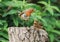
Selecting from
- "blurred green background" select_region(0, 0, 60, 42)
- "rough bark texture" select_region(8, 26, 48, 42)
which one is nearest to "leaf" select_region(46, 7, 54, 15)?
"blurred green background" select_region(0, 0, 60, 42)

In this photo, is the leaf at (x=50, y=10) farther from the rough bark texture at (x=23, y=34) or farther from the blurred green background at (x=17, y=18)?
the rough bark texture at (x=23, y=34)

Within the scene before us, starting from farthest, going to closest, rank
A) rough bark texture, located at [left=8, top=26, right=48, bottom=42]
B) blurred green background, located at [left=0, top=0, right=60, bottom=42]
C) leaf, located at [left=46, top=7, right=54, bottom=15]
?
leaf, located at [left=46, top=7, right=54, bottom=15]
blurred green background, located at [left=0, top=0, right=60, bottom=42]
rough bark texture, located at [left=8, top=26, right=48, bottom=42]

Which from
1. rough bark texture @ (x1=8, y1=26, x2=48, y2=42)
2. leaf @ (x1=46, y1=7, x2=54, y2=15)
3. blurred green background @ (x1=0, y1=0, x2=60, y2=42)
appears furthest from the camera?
leaf @ (x1=46, y1=7, x2=54, y2=15)

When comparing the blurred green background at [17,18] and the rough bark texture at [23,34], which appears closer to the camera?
the rough bark texture at [23,34]

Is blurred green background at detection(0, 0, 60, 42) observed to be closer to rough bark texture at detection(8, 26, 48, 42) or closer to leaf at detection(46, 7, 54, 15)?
leaf at detection(46, 7, 54, 15)

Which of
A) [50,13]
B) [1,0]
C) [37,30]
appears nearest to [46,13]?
[50,13]

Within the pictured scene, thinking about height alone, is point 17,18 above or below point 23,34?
below

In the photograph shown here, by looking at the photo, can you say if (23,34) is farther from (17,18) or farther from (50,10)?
(50,10)

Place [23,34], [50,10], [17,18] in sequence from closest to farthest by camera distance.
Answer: [23,34], [17,18], [50,10]

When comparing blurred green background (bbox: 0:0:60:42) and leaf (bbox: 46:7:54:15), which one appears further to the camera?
leaf (bbox: 46:7:54:15)

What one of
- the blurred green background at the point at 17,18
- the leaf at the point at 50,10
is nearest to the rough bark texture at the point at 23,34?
the blurred green background at the point at 17,18

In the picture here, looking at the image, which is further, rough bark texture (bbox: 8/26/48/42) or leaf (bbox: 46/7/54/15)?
leaf (bbox: 46/7/54/15)

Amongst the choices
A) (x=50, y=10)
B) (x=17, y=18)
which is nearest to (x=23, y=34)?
(x=17, y=18)

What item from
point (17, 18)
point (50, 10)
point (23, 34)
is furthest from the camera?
point (50, 10)
